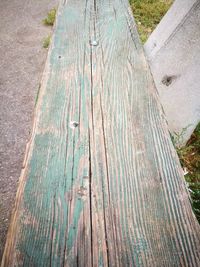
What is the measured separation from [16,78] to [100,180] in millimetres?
3235

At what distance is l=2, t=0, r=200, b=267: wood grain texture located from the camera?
78 centimetres

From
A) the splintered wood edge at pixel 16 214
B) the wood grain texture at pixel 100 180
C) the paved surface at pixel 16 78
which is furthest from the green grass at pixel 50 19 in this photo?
the splintered wood edge at pixel 16 214

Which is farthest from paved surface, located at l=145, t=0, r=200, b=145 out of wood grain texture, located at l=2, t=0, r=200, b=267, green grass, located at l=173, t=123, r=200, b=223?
wood grain texture, located at l=2, t=0, r=200, b=267

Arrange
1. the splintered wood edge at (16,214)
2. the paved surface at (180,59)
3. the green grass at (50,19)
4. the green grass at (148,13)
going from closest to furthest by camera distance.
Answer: the splintered wood edge at (16,214) → the paved surface at (180,59) → the green grass at (50,19) → the green grass at (148,13)

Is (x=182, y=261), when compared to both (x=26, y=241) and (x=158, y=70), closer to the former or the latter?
(x=26, y=241)

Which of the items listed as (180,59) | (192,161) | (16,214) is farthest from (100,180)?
(192,161)

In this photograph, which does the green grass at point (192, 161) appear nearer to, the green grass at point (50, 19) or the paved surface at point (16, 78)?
the paved surface at point (16, 78)

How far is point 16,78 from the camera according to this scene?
368 centimetres

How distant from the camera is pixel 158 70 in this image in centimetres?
212

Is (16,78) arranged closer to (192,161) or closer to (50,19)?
(50,19)

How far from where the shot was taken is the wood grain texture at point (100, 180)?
2.56 ft

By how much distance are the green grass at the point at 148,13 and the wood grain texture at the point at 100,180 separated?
4.20 m

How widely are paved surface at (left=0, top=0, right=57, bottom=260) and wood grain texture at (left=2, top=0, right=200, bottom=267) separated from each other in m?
1.44

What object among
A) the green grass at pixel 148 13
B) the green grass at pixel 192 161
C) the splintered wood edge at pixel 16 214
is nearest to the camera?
the splintered wood edge at pixel 16 214
